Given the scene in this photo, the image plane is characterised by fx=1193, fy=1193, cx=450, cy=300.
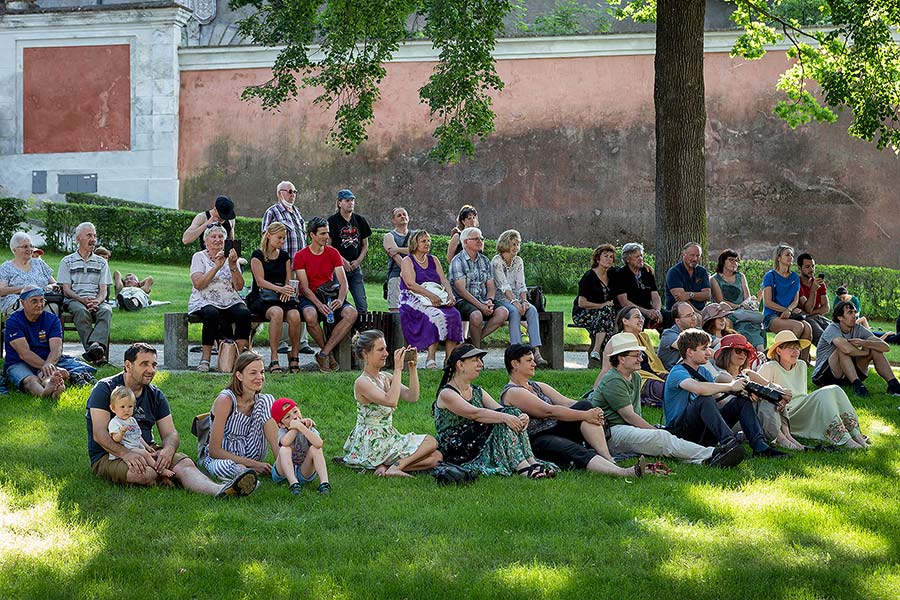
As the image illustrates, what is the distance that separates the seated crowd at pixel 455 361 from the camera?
7.89 meters

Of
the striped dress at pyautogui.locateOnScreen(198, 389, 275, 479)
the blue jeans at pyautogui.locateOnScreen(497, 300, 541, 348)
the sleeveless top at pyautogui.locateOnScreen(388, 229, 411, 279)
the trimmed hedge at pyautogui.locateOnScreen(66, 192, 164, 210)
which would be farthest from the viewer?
the trimmed hedge at pyautogui.locateOnScreen(66, 192, 164, 210)

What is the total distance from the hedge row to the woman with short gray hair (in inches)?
415

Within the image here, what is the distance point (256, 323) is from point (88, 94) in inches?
609

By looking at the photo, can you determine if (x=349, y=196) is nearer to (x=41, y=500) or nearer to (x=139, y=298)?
(x=139, y=298)

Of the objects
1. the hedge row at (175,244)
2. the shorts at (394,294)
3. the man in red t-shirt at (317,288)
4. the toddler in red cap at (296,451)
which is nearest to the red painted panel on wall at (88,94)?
the hedge row at (175,244)

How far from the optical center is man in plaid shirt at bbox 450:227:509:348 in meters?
12.2

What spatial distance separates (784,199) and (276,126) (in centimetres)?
1089

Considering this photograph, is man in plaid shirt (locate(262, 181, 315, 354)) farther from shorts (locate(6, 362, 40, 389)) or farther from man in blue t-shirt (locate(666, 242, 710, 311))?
man in blue t-shirt (locate(666, 242, 710, 311))

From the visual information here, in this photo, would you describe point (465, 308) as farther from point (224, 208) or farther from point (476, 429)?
point (476, 429)

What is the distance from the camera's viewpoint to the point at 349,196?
1325 centimetres

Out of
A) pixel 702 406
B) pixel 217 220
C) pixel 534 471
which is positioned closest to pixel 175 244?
pixel 217 220

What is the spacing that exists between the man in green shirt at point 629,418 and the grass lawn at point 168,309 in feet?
19.6

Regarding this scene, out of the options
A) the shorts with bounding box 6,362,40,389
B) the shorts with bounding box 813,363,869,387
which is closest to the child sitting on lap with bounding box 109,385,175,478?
the shorts with bounding box 6,362,40,389

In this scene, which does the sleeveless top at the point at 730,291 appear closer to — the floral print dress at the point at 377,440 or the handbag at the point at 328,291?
the handbag at the point at 328,291
